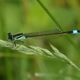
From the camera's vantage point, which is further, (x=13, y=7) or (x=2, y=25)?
(x=13, y=7)

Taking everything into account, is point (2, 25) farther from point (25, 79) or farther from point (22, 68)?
point (25, 79)

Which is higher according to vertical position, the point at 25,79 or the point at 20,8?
the point at 20,8

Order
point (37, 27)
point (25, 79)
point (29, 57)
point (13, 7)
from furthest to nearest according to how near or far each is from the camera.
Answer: point (13, 7) < point (37, 27) < point (29, 57) < point (25, 79)

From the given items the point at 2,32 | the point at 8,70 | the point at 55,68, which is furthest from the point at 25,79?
the point at 2,32

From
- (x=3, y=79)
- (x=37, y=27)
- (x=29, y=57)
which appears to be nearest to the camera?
(x=3, y=79)

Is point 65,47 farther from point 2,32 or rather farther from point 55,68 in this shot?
point 2,32

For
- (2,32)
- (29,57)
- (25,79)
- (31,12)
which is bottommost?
(25,79)

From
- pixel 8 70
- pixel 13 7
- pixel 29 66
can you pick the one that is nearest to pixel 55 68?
pixel 29 66
